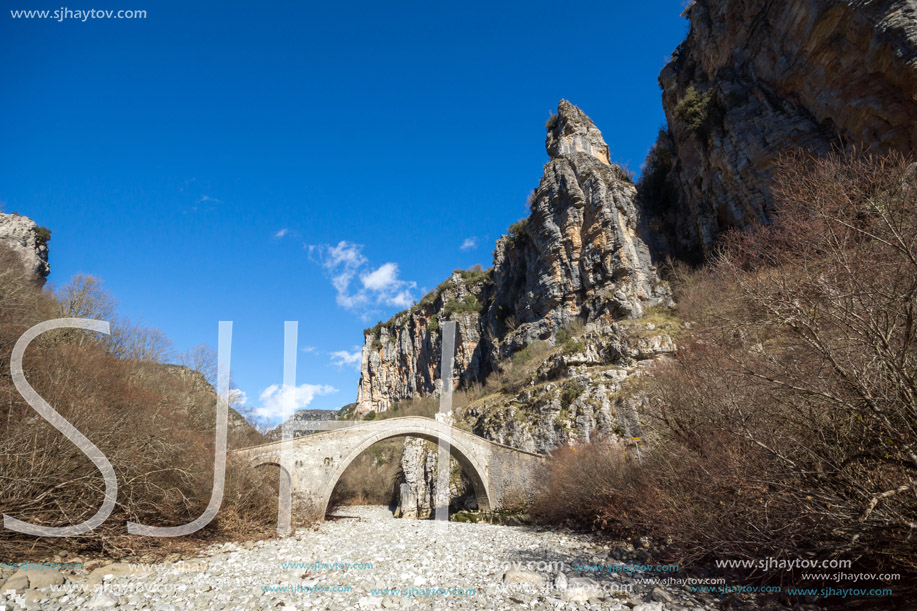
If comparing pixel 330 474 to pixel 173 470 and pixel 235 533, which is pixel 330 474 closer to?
pixel 235 533

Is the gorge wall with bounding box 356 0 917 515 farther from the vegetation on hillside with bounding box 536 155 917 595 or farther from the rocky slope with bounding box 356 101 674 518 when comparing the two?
the vegetation on hillside with bounding box 536 155 917 595

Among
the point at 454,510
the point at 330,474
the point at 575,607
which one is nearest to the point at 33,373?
the point at 575,607

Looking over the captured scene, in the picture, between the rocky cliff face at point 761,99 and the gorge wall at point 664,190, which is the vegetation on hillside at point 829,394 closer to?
the gorge wall at point 664,190

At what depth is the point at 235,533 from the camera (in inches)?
408

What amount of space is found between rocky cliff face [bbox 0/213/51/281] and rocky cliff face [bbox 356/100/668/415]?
107 feet

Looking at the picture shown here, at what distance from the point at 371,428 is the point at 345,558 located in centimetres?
1099

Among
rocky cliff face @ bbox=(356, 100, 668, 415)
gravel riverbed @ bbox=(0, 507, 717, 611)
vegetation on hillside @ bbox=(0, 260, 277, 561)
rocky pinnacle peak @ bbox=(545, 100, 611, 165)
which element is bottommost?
gravel riverbed @ bbox=(0, 507, 717, 611)

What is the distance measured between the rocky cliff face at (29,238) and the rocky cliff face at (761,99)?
39.3m

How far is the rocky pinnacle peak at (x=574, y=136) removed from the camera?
3834cm

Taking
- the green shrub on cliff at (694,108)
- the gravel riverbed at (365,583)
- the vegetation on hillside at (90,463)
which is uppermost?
the green shrub on cliff at (694,108)

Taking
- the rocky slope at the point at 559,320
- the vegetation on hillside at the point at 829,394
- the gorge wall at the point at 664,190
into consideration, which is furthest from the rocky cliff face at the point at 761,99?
the vegetation on hillside at the point at 829,394

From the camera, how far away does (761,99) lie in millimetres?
21578

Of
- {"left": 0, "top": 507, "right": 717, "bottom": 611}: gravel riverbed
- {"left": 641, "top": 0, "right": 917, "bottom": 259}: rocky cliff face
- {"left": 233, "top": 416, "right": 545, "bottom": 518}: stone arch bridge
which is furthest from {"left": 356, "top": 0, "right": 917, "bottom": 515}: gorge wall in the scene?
{"left": 0, "top": 507, "right": 717, "bottom": 611}: gravel riverbed

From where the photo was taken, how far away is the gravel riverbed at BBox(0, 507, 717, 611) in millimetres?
4973
